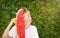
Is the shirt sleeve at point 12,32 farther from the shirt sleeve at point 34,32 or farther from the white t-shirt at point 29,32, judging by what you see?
the shirt sleeve at point 34,32

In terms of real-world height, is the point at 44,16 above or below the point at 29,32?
above

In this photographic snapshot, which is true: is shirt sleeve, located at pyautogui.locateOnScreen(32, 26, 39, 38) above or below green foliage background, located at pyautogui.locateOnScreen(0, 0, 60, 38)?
below

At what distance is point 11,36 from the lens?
1.41 metres

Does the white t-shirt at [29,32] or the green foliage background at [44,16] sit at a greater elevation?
the green foliage background at [44,16]

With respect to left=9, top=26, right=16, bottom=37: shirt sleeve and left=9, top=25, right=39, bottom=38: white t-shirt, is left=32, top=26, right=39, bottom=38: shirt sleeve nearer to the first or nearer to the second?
left=9, top=25, right=39, bottom=38: white t-shirt

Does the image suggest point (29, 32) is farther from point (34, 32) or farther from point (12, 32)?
point (12, 32)

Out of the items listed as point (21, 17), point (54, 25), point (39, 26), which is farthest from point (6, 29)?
point (54, 25)

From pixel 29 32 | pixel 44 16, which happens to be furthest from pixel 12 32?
pixel 44 16

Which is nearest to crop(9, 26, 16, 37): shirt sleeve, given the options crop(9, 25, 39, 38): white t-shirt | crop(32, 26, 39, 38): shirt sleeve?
crop(9, 25, 39, 38): white t-shirt

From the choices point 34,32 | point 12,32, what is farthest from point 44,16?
point 12,32

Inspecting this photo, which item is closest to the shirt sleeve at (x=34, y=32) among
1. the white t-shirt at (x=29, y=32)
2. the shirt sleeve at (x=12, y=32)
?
the white t-shirt at (x=29, y=32)

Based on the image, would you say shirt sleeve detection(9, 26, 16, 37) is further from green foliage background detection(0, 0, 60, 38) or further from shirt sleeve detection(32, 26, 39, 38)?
shirt sleeve detection(32, 26, 39, 38)

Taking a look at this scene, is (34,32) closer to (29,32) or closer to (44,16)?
(29,32)

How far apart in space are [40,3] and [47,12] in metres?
0.10
